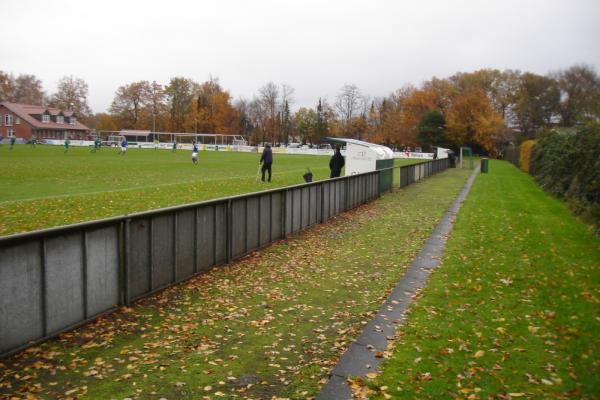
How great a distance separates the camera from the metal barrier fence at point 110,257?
569 centimetres

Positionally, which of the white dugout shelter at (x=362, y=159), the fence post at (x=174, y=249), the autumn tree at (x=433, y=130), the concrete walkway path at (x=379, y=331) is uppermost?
the autumn tree at (x=433, y=130)

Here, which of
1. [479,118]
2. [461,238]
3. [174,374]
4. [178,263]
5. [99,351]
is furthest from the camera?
[479,118]

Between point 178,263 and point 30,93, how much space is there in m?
122

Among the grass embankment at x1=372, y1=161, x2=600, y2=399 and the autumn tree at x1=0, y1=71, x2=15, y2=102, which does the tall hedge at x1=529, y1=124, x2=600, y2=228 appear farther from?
the autumn tree at x1=0, y1=71, x2=15, y2=102

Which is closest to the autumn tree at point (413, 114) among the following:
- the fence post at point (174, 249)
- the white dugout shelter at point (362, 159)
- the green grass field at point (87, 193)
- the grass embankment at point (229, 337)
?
the white dugout shelter at point (362, 159)

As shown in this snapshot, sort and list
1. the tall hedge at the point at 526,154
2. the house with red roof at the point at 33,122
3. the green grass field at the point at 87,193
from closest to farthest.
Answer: the green grass field at the point at 87,193 → the tall hedge at the point at 526,154 → the house with red roof at the point at 33,122

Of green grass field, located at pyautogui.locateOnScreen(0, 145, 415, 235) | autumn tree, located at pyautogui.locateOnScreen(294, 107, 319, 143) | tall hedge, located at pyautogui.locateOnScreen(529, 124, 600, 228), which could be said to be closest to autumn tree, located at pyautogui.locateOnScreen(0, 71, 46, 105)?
autumn tree, located at pyautogui.locateOnScreen(294, 107, 319, 143)

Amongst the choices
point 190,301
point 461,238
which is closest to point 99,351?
point 190,301

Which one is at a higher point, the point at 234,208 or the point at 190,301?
the point at 234,208

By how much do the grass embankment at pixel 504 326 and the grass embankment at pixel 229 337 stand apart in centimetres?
88

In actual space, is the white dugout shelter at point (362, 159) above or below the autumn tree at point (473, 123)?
below

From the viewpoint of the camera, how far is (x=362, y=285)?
9.26 meters

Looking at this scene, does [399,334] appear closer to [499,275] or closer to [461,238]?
[499,275]

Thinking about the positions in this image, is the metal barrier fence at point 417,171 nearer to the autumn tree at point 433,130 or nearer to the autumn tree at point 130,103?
the autumn tree at point 433,130
